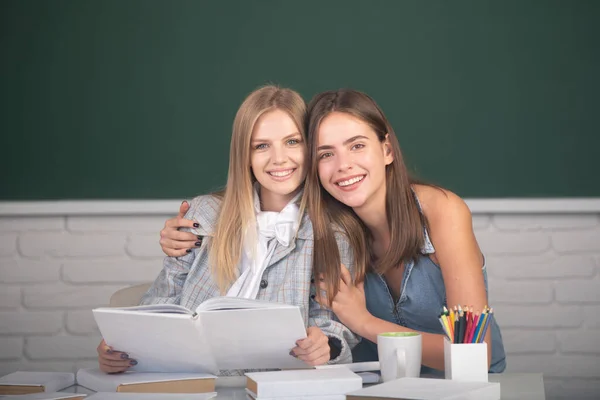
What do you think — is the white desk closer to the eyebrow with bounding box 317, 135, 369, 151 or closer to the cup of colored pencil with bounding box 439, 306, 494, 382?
the cup of colored pencil with bounding box 439, 306, 494, 382

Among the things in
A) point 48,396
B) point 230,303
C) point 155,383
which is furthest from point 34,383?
point 230,303

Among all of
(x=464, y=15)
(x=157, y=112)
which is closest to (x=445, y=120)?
(x=464, y=15)

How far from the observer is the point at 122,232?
96.1 inches

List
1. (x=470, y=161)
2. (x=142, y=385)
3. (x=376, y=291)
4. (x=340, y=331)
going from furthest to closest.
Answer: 1. (x=470, y=161)
2. (x=376, y=291)
3. (x=340, y=331)
4. (x=142, y=385)

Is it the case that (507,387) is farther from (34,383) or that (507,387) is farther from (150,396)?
(34,383)

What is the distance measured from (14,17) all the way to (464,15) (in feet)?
5.01

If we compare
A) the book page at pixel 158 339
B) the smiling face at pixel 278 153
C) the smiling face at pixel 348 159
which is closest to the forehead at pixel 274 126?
the smiling face at pixel 278 153

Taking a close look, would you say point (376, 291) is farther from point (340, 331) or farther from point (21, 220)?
point (21, 220)

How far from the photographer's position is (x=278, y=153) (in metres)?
1.81

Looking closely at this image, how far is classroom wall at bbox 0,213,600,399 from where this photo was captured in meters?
Answer: 2.39

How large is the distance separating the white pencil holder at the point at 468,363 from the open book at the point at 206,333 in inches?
10.2

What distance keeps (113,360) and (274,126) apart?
2.46ft

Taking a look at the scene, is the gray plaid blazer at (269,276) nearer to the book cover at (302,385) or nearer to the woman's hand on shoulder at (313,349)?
the woman's hand on shoulder at (313,349)

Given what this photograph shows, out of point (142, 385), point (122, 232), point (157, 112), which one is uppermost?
point (157, 112)
